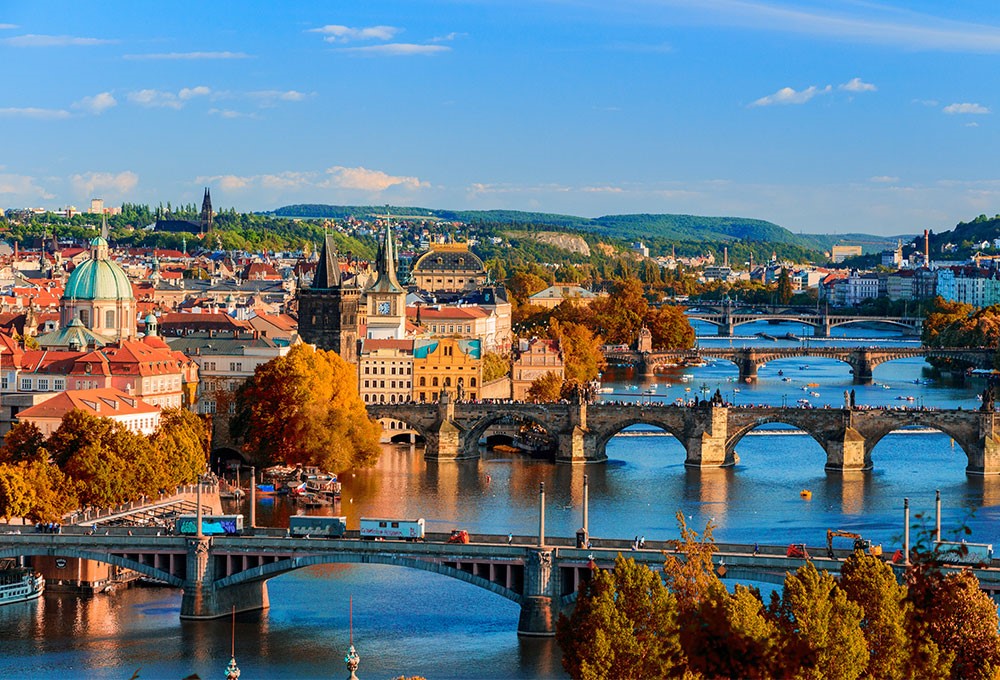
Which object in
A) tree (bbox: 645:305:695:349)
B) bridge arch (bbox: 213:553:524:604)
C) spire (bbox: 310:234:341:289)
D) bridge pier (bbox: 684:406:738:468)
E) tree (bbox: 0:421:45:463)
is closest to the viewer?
bridge arch (bbox: 213:553:524:604)

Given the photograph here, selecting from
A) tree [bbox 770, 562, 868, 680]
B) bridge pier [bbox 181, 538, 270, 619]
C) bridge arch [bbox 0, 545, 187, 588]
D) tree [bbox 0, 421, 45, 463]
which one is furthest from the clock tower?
tree [bbox 770, 562, 868, 680]

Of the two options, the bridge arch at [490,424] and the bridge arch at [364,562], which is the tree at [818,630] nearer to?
the bridge arch at [364,562]

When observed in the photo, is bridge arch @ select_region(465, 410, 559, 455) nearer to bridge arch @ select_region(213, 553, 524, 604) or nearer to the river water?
the river water

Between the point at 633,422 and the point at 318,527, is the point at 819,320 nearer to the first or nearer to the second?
the point at 633,422

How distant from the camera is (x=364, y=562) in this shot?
46125 millimetres

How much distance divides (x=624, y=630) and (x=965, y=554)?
7.87m

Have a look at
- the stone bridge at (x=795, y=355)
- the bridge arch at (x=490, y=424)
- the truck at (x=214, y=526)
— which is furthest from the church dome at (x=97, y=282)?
the stone bridge at (x=795, y=355)

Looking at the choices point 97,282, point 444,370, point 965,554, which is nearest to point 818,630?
point 965,554

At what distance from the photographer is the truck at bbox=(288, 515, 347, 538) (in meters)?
47.3

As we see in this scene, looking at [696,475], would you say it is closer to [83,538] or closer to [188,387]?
[188,387]

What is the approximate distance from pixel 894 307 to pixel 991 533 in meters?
129

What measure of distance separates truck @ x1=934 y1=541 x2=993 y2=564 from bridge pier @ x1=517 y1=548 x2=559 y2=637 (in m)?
7.36

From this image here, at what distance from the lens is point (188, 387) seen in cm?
7331

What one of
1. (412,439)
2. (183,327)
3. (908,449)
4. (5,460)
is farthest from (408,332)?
(5,460)
